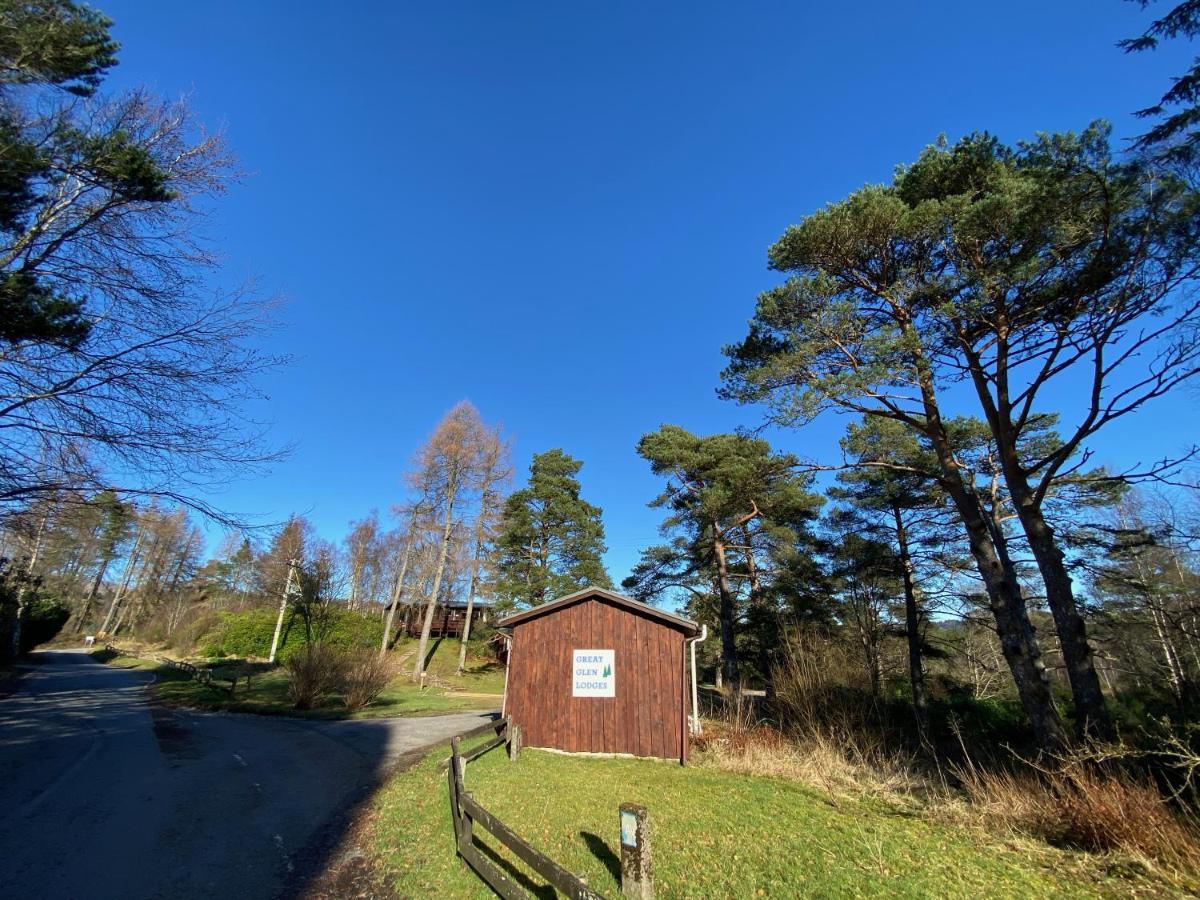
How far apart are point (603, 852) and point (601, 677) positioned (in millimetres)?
6943

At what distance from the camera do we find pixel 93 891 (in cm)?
475

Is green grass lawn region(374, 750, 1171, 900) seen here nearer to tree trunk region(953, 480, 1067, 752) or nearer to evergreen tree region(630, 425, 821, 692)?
tree trunk region(953, 480, 1067, 752)

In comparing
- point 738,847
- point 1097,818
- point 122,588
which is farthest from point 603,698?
point 122,588

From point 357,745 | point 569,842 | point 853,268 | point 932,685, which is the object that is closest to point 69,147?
point 569,842

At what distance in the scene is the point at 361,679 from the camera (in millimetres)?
18094

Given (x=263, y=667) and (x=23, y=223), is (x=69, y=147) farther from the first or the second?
(x=263, y=667)

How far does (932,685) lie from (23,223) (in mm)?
31988

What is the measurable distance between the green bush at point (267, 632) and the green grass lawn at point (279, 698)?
3421mm

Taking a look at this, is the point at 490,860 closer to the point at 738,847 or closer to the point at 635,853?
the point at 635,853

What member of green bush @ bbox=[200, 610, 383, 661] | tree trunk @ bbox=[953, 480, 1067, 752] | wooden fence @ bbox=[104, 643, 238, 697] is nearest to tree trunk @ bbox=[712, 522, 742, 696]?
tree trunk @ bbox=[953, 480, 1067, 752]

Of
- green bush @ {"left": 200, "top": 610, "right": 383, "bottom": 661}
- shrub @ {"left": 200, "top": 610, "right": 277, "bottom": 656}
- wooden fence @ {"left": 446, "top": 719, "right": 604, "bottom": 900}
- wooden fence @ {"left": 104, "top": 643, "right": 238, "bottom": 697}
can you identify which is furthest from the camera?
shrub @ {"left": 200, "top": 610, "right": 277, "bottom": 656}

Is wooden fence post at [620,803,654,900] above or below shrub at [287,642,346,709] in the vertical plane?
below

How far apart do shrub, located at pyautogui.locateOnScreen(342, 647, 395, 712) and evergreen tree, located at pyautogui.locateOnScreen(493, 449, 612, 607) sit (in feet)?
35.2

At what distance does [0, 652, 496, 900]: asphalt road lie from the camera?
16.9 feet
